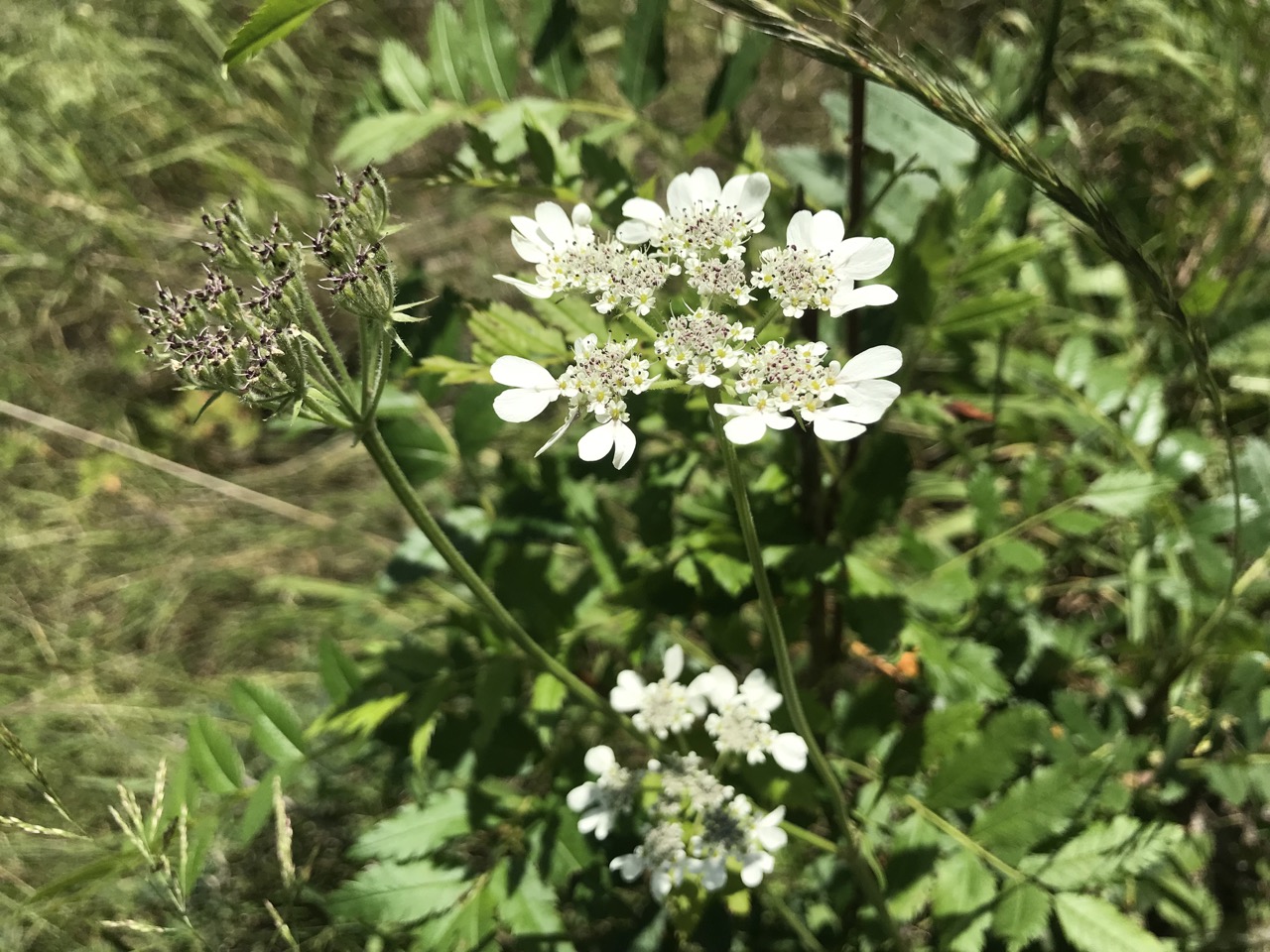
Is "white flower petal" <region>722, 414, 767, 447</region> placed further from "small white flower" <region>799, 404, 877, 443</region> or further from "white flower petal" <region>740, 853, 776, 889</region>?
"white flower petal" <region>740, 853, 776, 889</region>

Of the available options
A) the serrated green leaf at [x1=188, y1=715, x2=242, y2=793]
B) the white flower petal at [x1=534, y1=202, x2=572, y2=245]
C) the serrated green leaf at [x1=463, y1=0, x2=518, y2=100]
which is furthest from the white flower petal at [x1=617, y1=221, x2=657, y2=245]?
the serrated green leaf at [x1=188, y1=715, x2=242, y2=793]

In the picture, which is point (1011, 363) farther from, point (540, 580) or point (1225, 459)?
point (540, 580)

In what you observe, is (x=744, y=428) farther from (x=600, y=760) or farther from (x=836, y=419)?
(x=600, y=760)

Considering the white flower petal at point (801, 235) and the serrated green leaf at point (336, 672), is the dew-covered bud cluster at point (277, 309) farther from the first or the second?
the serrated green leaf at point (336, 672)

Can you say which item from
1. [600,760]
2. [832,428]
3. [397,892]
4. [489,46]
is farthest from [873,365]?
[397,892]

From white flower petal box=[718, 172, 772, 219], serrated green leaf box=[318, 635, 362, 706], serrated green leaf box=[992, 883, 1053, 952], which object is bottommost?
serrated green leaf box=[992, 883, 1053, 952]

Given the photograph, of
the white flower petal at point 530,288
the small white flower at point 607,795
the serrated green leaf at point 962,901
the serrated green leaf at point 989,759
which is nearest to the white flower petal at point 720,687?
the small white flower at point 607,795

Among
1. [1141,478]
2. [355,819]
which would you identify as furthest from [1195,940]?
[355,819]
